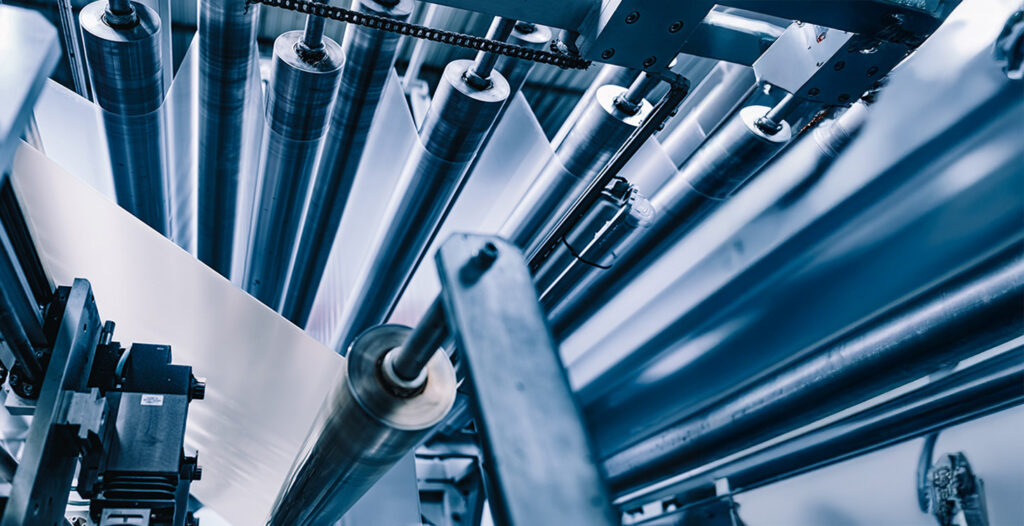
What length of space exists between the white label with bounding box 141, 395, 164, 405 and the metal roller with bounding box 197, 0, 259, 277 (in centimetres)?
59

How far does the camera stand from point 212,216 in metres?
1.83

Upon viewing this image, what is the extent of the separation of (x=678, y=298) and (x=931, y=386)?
21.5 inches

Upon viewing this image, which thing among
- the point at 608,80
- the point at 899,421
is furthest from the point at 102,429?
the point at 899,421

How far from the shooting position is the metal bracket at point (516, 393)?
36cm

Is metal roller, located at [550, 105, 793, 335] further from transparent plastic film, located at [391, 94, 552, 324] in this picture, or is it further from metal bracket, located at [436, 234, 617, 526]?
metal bracket, located at [436, 234, 617, 526]

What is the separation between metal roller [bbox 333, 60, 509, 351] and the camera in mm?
1466

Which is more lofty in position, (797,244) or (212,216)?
(212,216)

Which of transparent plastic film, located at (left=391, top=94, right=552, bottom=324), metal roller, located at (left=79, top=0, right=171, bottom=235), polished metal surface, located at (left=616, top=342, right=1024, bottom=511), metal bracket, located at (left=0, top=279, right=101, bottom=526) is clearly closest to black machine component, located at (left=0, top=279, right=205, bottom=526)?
metal bracket, located at (left=0, top=279, right=101, bottom=526)

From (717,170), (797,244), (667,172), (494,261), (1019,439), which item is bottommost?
(494,261)

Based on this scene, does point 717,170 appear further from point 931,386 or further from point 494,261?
point 494,261

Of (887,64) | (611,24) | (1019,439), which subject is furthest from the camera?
(1019,439)

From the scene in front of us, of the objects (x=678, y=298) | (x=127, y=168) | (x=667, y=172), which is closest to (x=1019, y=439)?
(x=678, y=298)

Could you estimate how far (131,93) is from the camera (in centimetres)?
140

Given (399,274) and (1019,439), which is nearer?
(1019,439)
